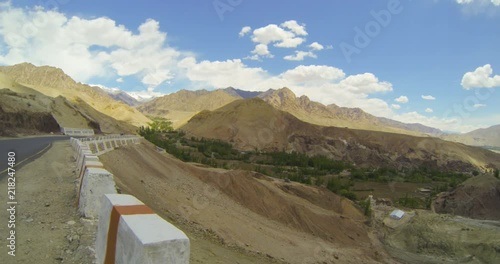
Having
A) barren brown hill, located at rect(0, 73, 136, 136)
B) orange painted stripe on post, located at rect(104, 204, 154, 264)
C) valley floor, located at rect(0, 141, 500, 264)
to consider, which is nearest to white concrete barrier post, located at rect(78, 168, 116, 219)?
valley floor, located at rect(0, 141, 500, 264)

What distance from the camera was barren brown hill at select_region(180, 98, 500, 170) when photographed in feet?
357

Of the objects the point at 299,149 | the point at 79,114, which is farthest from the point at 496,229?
the point at 299,149

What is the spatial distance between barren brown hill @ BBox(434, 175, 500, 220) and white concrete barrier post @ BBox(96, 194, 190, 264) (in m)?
49.1

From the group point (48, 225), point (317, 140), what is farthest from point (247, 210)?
point (317, 140)

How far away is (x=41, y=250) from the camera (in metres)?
5.59

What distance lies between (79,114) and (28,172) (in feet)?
208

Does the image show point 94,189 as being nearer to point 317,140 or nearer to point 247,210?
point 247,210

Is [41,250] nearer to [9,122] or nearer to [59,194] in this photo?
[59,194]

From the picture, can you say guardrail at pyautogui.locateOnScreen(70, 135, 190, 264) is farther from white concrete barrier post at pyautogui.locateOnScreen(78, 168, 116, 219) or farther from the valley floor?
white concrete barrier post at pyautogui.locateOnScreen(78, 168, 116, 219)

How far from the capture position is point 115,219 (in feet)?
12.8

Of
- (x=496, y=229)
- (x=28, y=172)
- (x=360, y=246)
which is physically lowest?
(x=360, y=246)

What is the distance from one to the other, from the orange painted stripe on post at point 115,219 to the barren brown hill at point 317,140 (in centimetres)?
9756

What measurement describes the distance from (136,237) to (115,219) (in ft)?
2.91

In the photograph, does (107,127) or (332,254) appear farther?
(107,127)
